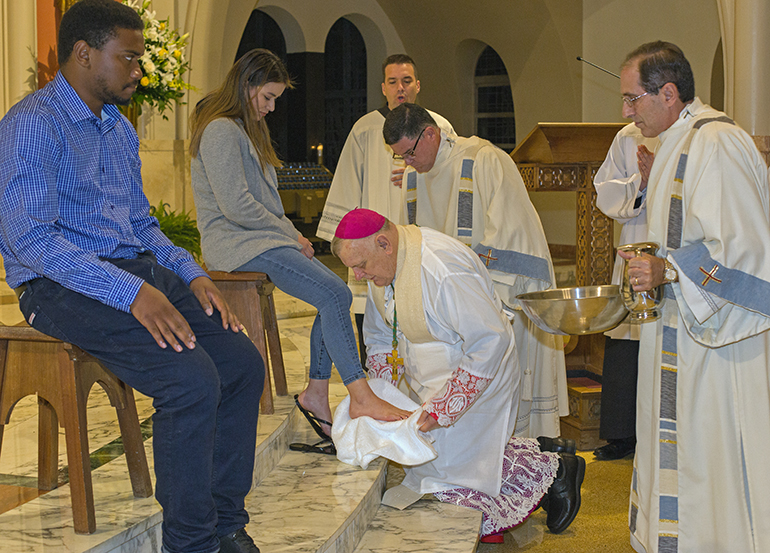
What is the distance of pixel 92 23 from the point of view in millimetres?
2260

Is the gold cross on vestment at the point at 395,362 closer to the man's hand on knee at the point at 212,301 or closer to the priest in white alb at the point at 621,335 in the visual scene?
the man's hand on knee at the point at 212,301

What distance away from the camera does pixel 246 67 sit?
3439 millimetres

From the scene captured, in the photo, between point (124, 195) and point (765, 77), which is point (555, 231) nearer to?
point (765, 77)

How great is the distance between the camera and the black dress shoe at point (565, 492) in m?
3.39

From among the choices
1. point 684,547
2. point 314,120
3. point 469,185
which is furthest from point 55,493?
point 314,120

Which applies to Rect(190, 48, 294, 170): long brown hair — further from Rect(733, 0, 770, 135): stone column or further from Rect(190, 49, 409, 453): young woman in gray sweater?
Rect(733, 0, 770, 135): stone column

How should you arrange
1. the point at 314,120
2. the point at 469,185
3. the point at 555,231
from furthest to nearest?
the point at 314,120, the point at 555,231, the point at 469,185

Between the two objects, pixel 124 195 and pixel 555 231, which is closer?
pixel 124 195

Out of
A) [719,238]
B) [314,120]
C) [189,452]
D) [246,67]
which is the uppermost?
[314,120]

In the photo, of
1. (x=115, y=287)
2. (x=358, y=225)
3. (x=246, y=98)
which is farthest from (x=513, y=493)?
(x=246, y=98)

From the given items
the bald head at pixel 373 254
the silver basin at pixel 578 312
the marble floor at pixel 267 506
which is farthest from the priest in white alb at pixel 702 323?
the bald head at pixel 373 254

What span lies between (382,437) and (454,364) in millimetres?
415

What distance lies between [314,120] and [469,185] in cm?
786

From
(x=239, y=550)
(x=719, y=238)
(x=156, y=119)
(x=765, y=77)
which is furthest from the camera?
(x=156, y=119)
